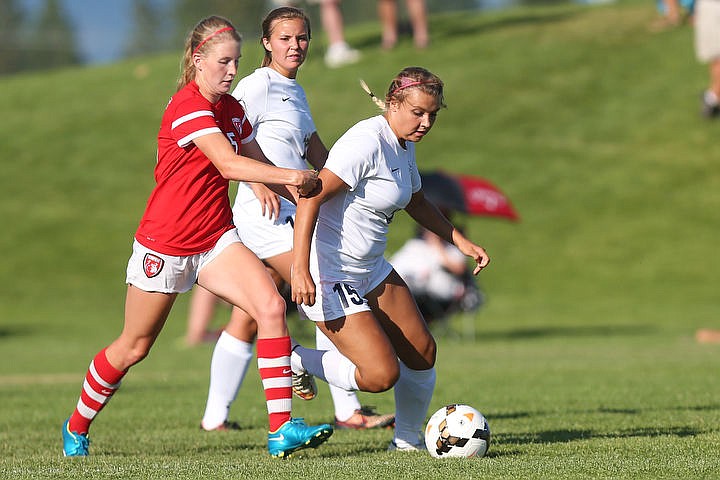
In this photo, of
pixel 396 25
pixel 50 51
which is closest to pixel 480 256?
pixel 396 25

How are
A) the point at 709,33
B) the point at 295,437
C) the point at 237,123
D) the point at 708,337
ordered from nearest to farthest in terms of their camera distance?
the point at 295,437
the point at 237,123
the point at 709,33
the point at 708,337

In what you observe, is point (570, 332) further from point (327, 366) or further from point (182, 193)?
point (182, 193)

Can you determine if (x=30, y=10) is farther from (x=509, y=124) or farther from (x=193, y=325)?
(x=193, y=325)

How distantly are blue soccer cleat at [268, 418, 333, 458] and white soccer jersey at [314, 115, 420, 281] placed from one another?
0.84 meters

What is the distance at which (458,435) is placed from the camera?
656 cm

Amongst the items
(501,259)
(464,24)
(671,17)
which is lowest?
(501,259)

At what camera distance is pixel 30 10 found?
10081 centimetres

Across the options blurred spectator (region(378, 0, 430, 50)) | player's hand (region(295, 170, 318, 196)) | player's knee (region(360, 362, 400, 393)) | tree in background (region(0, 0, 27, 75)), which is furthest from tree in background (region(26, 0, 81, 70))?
player's hand (region(295, 170, 318, 196))

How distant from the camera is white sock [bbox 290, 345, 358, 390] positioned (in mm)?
6777

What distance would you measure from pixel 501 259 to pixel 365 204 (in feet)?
69.2

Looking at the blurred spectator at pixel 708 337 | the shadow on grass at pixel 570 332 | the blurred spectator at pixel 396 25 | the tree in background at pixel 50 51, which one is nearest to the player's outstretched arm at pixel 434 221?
the blurred spectator at pixel 708 337

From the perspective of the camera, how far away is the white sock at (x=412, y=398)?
691cm

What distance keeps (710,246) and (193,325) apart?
1441cm

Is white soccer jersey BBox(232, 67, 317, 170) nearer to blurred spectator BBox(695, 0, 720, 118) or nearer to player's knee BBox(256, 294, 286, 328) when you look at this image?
player's knee BBox(256, 294, 286, 328)
